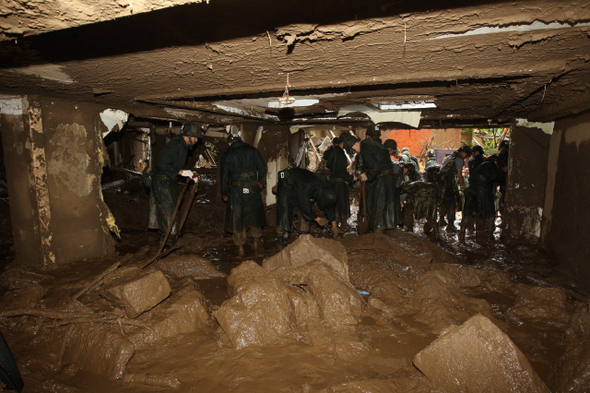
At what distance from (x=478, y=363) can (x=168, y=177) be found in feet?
14.0

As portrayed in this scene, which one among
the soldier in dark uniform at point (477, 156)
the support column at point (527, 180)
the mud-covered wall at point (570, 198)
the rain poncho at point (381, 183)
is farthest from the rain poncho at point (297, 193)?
the soldier in dark uniform at point (477, 156)

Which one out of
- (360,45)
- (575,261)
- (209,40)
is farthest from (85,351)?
(575,261)

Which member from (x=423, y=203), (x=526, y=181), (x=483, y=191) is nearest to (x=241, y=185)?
(x=423, y=203)

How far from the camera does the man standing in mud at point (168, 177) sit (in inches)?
183

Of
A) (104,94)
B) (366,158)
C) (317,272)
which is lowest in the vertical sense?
(317,272)

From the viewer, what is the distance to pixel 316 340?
2.58m

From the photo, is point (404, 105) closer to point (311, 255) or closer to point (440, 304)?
point (311, 255)

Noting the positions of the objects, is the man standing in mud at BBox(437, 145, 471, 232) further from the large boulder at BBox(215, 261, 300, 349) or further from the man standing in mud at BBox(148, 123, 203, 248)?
the large boulder at BBox(215, 261, 300, 349)

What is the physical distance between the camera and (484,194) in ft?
22.3

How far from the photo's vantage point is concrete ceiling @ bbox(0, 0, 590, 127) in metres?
1.71

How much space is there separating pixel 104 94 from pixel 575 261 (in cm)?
650

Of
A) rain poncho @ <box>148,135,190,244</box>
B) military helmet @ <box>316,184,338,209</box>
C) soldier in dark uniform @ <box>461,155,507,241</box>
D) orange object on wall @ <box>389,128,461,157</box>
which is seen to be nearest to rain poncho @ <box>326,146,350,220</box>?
military helmet @ <box>316,184,338,209</box>

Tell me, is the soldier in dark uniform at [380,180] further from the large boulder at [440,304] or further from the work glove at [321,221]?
the large boulder at [440,304]

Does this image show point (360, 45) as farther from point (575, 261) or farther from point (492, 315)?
point (575, 261)
